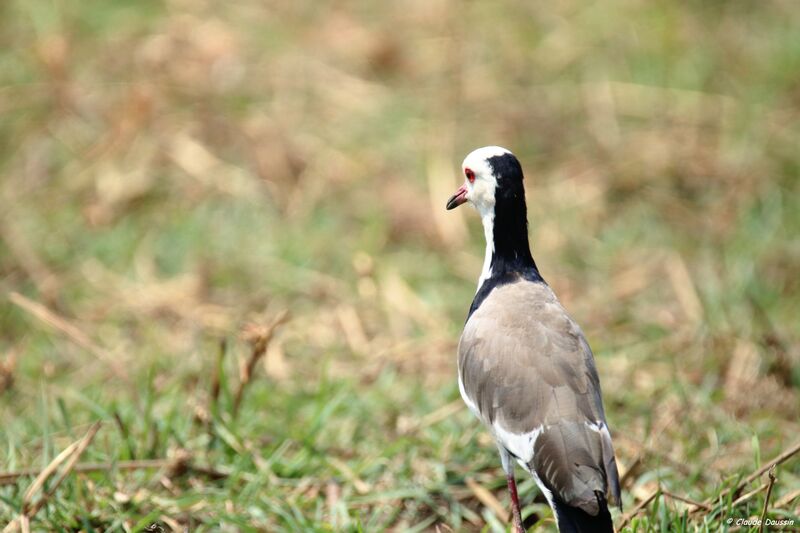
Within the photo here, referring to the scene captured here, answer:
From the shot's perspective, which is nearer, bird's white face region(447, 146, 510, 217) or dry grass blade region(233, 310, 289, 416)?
bird's white face region(447, 146, 510, 217)

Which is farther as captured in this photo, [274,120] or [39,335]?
[274,120]

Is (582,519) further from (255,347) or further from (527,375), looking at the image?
(255,347)

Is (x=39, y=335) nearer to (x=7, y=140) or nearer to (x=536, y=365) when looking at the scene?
(x=7, y=140)

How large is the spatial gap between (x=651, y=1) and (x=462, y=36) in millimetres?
1633

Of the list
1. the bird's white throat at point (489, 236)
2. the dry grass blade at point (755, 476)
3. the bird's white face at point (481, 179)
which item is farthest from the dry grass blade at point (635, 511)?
the bird's white face at point (481, 179)

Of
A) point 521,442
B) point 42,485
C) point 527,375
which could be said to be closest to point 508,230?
point 527,375

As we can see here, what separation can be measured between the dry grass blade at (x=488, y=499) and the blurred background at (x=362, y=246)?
0.10ft

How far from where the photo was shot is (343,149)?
8250mm

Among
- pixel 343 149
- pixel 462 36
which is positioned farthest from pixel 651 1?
pixel 343 149

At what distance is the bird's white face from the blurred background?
1039 millimetres

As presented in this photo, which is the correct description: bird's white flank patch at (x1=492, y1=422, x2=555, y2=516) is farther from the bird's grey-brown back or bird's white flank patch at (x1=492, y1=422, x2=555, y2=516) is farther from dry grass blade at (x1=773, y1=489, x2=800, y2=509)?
dry grass blade at (x1=773, y1=489, x2=800, y2=509)

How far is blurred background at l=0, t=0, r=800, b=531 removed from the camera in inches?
179

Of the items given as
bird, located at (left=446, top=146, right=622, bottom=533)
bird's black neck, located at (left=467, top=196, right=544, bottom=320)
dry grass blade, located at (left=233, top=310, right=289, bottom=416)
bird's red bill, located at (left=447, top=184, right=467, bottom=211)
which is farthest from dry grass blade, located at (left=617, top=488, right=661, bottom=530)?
dry grass blade, located at (left=233, top=310, right=289, bottom=416)

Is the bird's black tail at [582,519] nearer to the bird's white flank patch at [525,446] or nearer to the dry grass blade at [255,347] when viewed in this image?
the bird's white flank patch at [525,446]
